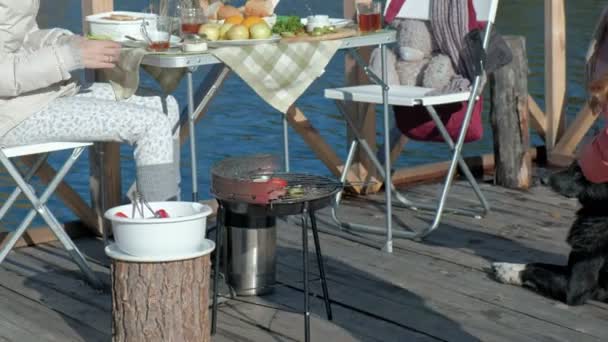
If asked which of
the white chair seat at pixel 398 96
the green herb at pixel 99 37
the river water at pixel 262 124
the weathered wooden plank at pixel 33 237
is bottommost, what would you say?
the river water at pixel 262 124

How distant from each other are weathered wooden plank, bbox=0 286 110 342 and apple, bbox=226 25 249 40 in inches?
43.0

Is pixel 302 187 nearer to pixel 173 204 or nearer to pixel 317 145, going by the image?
pixel 173 204

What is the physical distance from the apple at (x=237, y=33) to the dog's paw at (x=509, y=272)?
1.18 metres

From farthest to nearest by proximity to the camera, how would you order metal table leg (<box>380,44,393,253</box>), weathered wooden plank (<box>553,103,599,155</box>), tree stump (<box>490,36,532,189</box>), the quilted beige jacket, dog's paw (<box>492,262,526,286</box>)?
weathered wooden plank (<box>553,103,599,155</box>)
tree stump (<box>490,36,532,189</box>)
metal table leg (<box>380,44,393,253</box>)
dog's paw (<box>492,262,526,286</box>)
the quilted beige jacket

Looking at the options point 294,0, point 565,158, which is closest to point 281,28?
point 565,158

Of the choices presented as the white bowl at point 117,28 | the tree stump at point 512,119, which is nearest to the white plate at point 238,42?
the white bowl at point 117,28

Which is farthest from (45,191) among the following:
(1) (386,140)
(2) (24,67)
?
(1) (386,140)

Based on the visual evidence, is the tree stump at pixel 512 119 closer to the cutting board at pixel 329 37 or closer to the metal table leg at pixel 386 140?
the metal table leg at pixel 386 140

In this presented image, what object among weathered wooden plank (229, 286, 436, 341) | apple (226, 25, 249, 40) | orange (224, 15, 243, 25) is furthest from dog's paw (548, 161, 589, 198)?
orange (224, 15, 243, 25)

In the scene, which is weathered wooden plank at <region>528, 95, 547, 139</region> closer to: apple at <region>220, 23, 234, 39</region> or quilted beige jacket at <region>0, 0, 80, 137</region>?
apple at <region>220, 23, 234, 39</region>

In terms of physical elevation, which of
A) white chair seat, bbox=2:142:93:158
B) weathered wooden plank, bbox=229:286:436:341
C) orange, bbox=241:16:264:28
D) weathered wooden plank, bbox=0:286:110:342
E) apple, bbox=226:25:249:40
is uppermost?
orange, bbox=241:16:264:28

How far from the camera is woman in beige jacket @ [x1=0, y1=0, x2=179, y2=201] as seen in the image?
12.5 feet

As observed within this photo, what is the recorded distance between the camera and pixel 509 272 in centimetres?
416

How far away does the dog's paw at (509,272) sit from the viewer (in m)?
4.14
